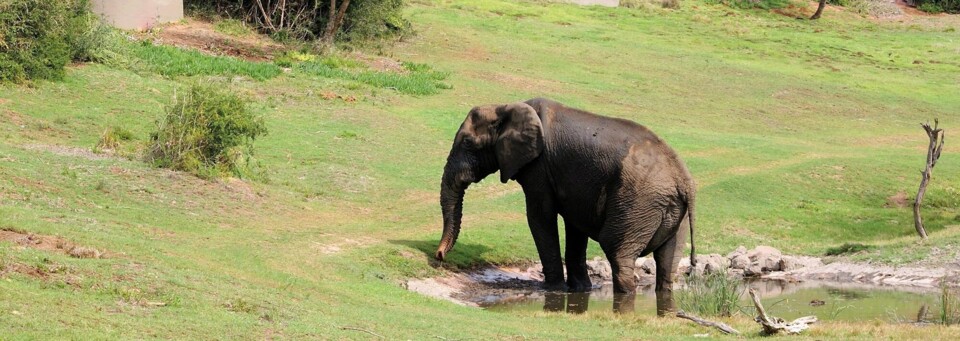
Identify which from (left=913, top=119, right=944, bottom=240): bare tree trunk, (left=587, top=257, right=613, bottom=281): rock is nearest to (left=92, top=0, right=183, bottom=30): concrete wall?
(left=587, top=257, right=613, bottom=281): rock

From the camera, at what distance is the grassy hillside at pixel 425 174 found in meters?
14.6

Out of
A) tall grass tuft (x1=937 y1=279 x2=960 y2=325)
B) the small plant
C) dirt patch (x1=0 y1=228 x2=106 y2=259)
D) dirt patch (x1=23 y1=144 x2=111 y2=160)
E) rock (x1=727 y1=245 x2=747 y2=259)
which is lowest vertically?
rock (x1=727 y1=245 x2=747 y2=259)

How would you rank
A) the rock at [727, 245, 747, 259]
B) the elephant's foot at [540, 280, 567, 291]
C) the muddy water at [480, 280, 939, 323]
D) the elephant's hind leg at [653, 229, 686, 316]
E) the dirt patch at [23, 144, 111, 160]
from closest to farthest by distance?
the muddy water at [480, 280, 939, 323] → the elephant's hind leg at [653, 229, 686, 316] → the elephant's foot at [540, 280, 567, 291] → the rock at [727, 245, 747, 259] → the dirt patch at [23, 144, 111, 160]

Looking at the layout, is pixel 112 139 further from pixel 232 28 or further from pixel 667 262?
pixel 232 28

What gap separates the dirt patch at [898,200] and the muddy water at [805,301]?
8644mm

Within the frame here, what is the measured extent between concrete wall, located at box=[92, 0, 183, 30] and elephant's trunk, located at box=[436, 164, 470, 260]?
18775 mm

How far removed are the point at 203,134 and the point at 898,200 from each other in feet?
51.5

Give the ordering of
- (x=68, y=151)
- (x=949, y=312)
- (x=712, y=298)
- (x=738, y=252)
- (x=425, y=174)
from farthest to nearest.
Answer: (x=425, y=174)
(x=68, y=151)
(x=738, y=252)
(x=712, y=298)
(x=949, y=312)

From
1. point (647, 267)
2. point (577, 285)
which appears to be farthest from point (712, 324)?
point (647, 267)

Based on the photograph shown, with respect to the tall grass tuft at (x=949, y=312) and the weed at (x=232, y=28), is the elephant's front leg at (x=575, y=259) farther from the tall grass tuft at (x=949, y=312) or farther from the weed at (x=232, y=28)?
the weed at (x=232, y=28)

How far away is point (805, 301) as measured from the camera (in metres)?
20.2

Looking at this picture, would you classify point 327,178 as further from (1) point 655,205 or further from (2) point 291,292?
(2) point 291,292

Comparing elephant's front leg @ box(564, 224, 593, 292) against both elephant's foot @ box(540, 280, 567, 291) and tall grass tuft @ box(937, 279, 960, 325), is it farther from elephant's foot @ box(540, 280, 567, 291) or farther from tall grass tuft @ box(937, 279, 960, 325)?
tall grass tuft @ box(937, 279, 960, 325)

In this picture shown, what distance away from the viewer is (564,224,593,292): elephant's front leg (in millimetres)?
20969
